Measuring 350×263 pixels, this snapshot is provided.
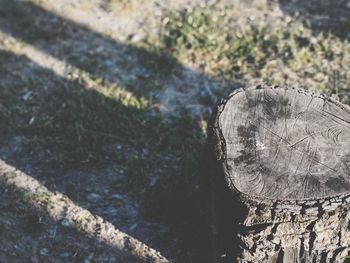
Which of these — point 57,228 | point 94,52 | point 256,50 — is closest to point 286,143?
point 57,228

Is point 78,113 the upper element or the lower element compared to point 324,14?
lower

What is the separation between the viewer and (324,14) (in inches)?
310

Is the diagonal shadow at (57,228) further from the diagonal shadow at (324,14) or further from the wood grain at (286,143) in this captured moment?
the diagonal shadow at (324,14)

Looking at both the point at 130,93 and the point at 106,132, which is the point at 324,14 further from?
the point at 106,132

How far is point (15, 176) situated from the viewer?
18.0 ft

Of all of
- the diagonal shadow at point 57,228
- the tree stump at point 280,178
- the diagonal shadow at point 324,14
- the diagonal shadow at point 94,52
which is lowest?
the diagonal shadow at point 57,228

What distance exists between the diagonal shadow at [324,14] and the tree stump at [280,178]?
3.42 metres

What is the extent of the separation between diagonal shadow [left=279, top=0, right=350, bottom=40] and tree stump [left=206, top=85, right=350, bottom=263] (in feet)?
11.2

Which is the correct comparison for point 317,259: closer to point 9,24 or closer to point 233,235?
point 233,235

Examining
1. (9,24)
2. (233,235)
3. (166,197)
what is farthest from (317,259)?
(9,24)

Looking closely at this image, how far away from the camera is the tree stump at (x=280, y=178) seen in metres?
3.63

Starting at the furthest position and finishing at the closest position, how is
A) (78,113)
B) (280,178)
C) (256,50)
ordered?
1. (256,50)
2. (78,113)
3. (280,178)

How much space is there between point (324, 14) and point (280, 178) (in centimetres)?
481

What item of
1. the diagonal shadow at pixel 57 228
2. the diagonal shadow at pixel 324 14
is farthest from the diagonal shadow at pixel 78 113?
the diagonal shadow at pixel 324 14
